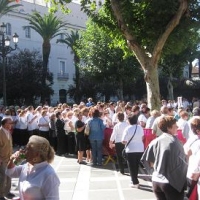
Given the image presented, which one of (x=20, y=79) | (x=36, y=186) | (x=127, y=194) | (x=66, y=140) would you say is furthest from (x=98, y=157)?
(x=20, y=79)

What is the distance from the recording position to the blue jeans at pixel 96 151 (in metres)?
12.4

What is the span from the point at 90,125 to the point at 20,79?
30468 mm

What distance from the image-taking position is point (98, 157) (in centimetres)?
1245

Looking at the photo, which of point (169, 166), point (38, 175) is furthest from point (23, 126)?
point (38, 175)

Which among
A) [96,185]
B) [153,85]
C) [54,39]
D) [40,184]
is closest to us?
[40,184]

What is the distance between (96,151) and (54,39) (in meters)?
41.9

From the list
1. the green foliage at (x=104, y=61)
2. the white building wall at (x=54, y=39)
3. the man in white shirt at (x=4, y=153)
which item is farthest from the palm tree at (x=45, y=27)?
the man in white shirt at (x=4, y=153)

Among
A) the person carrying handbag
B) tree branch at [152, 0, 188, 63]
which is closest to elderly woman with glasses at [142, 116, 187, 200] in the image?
the person carrying handbag

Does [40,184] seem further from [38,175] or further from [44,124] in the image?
[44,124]

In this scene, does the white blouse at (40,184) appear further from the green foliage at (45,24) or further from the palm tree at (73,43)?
the palm tree at (73,43)

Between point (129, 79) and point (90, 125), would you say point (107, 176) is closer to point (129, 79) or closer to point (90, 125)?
point (90, 125)

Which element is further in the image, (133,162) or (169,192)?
(133,162)

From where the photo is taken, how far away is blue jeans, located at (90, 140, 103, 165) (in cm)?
1237

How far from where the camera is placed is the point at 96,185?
9.67 metres
